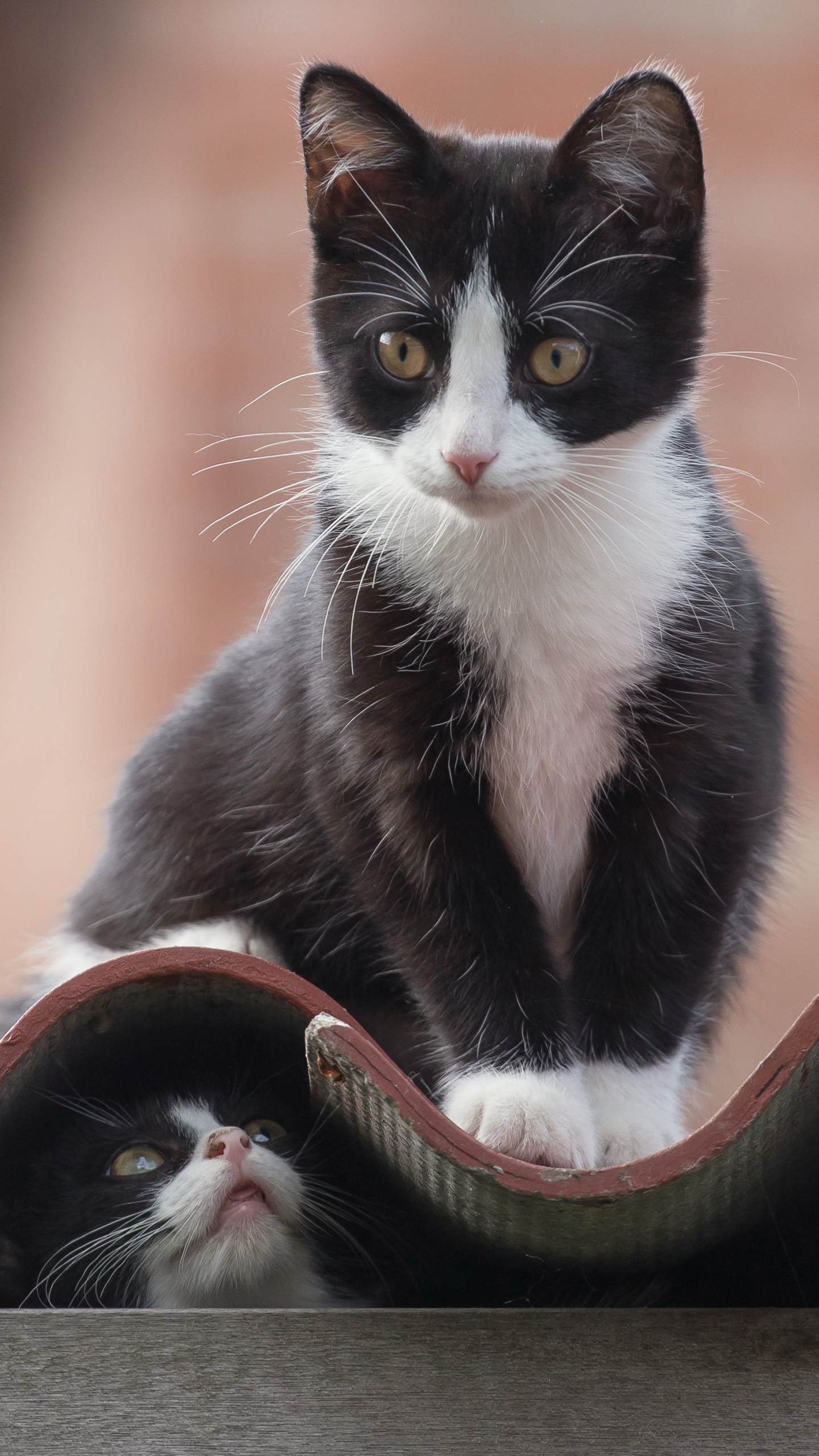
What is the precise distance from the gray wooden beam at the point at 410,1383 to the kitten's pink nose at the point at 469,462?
2.13 feet

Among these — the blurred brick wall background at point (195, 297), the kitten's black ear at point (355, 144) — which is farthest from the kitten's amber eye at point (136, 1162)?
the blurred brick wall background at point (195, 297)

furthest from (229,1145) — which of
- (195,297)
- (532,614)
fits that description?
(195,297)

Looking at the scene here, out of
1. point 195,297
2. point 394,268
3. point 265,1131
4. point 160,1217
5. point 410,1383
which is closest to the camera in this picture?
point 410,1383

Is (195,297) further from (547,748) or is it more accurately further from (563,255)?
(547,748)

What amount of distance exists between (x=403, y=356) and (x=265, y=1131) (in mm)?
706

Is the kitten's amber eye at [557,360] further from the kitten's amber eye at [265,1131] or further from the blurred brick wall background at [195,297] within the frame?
the blurred brick wall background at [195,297]

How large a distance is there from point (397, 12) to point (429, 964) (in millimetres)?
2926

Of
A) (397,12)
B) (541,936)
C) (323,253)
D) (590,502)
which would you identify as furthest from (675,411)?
(397,12)

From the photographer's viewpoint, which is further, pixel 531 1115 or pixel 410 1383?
pixel 531 1115

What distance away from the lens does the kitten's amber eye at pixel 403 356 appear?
1285 millimetres

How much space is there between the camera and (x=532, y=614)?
4.29ft

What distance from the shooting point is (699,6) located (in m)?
3.44

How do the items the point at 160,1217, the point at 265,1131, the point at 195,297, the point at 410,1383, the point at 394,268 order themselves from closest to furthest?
1. the point at 410,1383
2. the point at 160,1217
3. the point at 265,1131
4. the point at 394,268
5. the point at 195,297

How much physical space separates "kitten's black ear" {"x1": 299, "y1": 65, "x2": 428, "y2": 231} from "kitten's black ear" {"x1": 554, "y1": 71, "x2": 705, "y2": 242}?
148 mm
